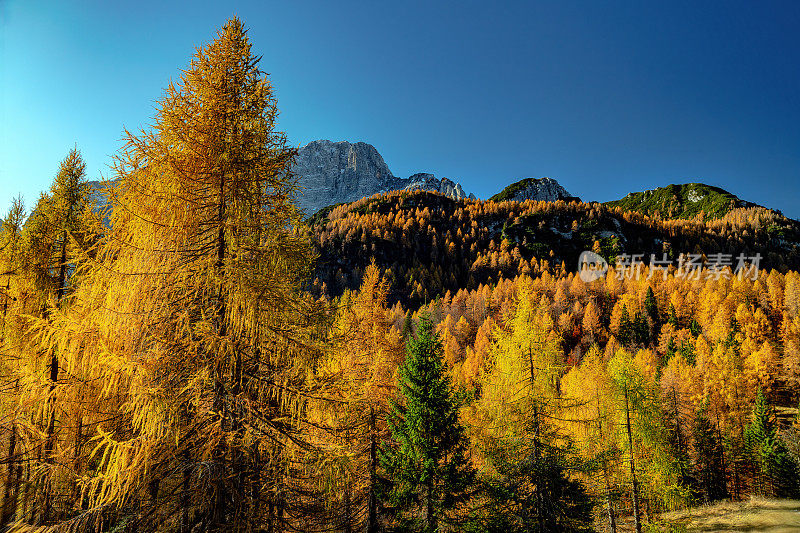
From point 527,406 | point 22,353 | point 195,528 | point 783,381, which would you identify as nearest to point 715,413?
point 783,381

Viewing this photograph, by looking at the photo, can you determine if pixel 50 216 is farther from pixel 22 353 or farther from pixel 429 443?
pixel 429 443

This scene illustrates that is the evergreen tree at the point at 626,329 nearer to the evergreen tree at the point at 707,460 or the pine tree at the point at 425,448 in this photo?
the evergreen tree at the point at 707,460

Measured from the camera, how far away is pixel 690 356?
50.1 metres

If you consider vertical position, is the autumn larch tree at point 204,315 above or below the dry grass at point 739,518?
above

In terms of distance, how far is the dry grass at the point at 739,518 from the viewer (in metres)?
22.7

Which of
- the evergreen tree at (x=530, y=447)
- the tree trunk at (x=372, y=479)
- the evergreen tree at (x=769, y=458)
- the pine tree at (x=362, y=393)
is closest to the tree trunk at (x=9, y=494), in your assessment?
the pine tree at (x=362, y=393)

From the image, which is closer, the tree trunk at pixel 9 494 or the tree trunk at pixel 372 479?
the tree trunk at pixel 9 494

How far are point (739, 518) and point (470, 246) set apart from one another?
150 meters

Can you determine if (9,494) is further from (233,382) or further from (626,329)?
(626,329)

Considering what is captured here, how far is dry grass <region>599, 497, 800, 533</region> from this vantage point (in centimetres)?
2267

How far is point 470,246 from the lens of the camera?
171375 mm

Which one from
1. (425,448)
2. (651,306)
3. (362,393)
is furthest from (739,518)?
(651,306)

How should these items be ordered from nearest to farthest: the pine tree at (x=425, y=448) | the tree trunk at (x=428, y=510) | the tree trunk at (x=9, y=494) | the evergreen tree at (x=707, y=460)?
the tree trunk at (x=9, y=494) → the tree trunk at (x=428, y=510) → the pine tree at (x=425, y=448) → the evergreen tree at (x=707, y=460)

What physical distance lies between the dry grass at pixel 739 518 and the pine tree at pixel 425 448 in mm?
14745
